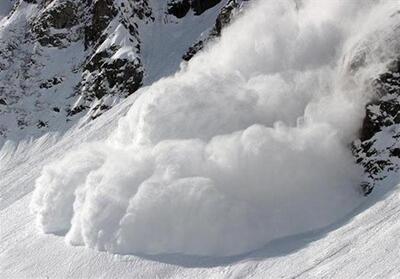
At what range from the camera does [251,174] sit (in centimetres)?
3622

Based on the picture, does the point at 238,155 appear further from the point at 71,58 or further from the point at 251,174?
the point at 71,58

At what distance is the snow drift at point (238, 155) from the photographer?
34531 millimetres

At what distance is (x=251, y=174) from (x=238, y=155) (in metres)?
1.34

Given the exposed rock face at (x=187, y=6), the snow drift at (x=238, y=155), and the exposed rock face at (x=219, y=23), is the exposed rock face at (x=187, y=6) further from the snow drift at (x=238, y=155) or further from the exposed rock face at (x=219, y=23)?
the snow drift at (x=238, y=155)

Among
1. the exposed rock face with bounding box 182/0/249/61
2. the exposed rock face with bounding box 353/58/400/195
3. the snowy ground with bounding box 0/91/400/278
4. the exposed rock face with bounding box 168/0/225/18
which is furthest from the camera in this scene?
the exposed rock face with bounding box 168/0/225/18

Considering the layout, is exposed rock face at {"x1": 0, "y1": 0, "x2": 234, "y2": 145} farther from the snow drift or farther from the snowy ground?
the snowy ground

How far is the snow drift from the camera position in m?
34.5

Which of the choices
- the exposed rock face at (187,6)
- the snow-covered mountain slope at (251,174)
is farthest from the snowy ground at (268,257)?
the exposed rock face at (187,6)

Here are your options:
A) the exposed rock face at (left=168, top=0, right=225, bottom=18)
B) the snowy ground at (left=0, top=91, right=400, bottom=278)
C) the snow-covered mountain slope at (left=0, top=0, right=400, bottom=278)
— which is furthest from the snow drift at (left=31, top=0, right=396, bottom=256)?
the exposed rock face at (left=168, top=0, right=225, bottom=18)

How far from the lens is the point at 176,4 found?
60656 mm

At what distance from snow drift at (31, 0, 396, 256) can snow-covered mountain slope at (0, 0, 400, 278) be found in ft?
0.26

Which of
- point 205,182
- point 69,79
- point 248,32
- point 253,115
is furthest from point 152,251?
point 69,79

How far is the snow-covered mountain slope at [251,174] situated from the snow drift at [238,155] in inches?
3.1

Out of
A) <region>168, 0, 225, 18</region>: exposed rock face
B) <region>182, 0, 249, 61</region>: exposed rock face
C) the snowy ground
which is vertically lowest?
the snowy ground
